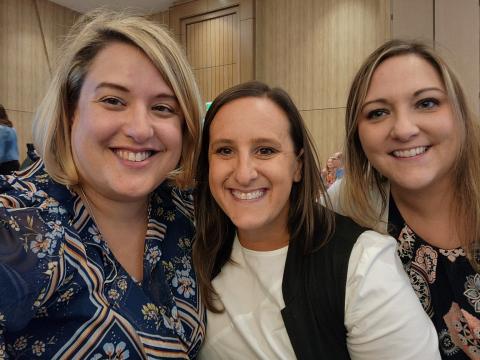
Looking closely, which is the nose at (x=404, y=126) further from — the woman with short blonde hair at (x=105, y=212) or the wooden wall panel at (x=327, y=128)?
the wooden wall panel at (x=327, y=128)

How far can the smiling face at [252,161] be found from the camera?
129 centimetres

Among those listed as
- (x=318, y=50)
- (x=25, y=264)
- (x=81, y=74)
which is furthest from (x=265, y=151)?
(x=318, y=50)

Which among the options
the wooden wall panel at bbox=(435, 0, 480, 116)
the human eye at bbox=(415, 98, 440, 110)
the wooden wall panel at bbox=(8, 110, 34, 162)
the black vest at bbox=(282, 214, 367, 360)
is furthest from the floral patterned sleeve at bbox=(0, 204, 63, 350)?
the wooden wall panel at bbox=(8, 110, 34, 162)

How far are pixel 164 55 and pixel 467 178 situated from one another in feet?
4.04

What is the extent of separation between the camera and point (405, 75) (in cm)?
146

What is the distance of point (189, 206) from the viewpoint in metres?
1.59

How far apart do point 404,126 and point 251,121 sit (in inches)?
23.0

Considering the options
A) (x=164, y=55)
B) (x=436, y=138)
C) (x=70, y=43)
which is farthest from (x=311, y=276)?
(x=70, y=43)

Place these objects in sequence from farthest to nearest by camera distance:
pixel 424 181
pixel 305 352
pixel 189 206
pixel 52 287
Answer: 1. pixel 189 206
2. pixel 424 181
3. pixel 305 352
4. pixel 52 287

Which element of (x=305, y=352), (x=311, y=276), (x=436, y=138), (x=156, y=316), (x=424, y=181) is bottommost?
(x=305, y=352)

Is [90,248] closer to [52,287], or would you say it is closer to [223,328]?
[52,287]

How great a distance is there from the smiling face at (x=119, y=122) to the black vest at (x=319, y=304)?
1.88 feet

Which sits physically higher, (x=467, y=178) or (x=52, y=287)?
(x=467, y=178)

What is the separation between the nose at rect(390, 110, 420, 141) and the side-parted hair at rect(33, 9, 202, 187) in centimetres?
76
